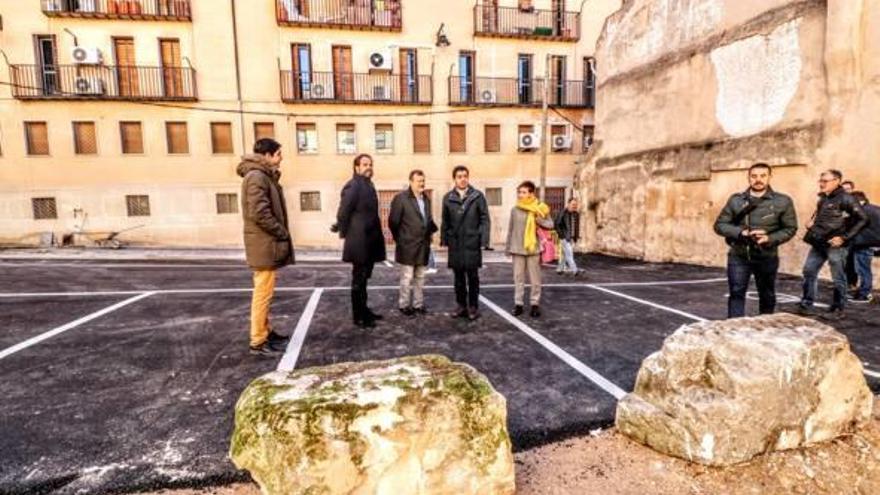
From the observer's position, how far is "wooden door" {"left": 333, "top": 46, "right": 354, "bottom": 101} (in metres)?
19.2

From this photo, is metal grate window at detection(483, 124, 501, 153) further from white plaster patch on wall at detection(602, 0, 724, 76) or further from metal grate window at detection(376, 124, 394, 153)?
white plaster patch on wall at detection(602, 0, 724, 76)

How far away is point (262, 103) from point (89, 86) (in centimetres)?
614

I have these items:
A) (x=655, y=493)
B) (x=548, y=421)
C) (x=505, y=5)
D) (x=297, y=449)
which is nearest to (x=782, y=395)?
(x=655, y=493)

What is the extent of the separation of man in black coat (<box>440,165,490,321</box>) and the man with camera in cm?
246

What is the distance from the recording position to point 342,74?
19.2 meters

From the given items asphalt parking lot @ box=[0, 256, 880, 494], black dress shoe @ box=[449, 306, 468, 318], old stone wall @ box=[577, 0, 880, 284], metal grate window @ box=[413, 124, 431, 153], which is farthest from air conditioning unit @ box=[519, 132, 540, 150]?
black dress shoe @ box=[449, 306, 468, 318]

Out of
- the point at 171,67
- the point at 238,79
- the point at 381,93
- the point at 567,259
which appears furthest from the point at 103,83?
the point at 567,259

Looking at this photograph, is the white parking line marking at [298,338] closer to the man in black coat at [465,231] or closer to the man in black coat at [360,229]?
the man in black coat at [360,229]

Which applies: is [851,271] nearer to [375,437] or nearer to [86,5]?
[375,437]

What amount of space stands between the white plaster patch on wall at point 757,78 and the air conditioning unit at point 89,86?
20.5 metres

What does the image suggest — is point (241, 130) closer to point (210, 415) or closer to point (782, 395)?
point (210, 415)

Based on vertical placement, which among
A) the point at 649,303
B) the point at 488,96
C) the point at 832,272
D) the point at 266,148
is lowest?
the point at 649,303

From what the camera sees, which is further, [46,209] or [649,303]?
[46,209]

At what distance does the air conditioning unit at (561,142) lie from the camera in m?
20.8
